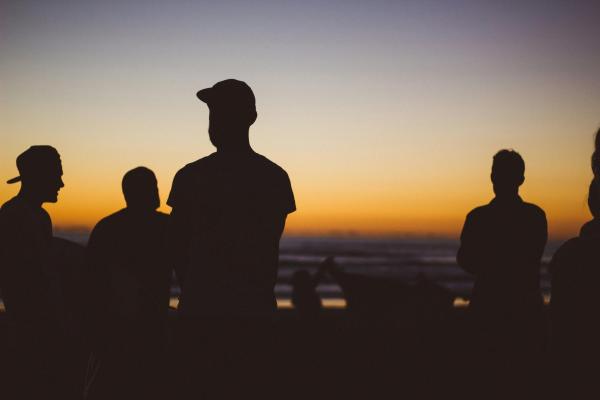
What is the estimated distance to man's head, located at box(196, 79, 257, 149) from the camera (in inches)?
104

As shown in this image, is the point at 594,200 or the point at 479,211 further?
the point at 479,211

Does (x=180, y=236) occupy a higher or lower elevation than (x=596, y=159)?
lower

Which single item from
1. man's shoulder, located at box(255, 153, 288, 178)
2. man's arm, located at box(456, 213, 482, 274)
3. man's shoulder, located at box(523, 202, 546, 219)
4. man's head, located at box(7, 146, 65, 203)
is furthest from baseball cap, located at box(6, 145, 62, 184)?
man's shoulder, located at box(523, 202, 546, 219)

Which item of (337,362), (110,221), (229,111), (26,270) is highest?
(229,111)

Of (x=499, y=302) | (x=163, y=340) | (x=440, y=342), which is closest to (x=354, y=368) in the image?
(x=440, y=342)

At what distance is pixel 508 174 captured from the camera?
4230 mm

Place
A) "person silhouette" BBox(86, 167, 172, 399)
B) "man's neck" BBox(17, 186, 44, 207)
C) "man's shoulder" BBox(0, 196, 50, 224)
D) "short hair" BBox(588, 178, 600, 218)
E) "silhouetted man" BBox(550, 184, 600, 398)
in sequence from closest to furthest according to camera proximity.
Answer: "silhouetted man" BBox(550, 184, 600, 398), "short hair" BBox(588, 178, 600, 218), "person silhouette" BBox(86, 167, 172, 399), "man's shoulder" BBox(0, 196, 50, 224), "man's neck" BBox(17, 186, 44, 207)

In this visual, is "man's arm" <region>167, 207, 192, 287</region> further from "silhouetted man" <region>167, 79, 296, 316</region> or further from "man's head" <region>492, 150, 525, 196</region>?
"man's head" <region>492, 150, 525, 196</region>

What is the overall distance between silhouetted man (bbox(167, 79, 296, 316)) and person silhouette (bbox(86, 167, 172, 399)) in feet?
2.43

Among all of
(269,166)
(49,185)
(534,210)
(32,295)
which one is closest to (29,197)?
(49,185)

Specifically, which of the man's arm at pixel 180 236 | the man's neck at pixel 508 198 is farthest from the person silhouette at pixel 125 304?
the man's neck at pixel 508 198

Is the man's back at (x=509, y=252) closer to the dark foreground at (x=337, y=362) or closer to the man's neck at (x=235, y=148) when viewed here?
the dark foreground at (x=337, y=362)

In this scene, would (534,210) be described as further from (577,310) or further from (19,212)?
(19,212)

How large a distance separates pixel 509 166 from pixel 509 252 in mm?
557
